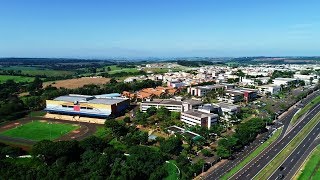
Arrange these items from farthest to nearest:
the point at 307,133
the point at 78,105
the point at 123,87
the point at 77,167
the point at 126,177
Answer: the point at 123,87, the point at 78,105, the point at 307,133, the point at 77,167, the point at 126,177

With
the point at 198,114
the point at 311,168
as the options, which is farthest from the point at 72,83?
the point at 311,168

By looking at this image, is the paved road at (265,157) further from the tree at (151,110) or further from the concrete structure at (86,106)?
the concrete structure at (86,106)

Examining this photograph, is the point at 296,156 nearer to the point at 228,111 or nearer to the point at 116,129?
the point at 228,111

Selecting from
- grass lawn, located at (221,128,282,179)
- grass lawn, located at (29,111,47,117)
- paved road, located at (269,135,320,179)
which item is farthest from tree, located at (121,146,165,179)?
grass lawn, located at (29,111,47,117)

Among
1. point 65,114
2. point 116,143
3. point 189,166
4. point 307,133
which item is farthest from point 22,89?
point 307,133

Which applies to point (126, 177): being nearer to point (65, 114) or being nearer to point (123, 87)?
point (65, 114)

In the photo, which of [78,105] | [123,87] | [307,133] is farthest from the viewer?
[123,87]

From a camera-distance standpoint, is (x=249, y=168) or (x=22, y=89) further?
(x=22, y=89)
